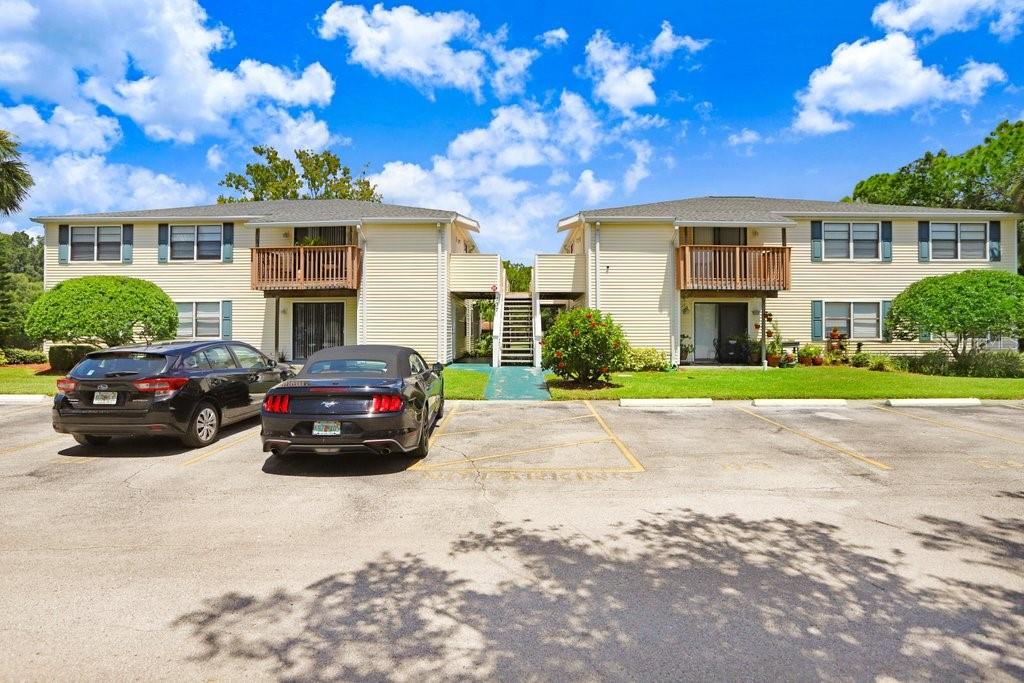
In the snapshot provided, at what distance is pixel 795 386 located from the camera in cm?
1493

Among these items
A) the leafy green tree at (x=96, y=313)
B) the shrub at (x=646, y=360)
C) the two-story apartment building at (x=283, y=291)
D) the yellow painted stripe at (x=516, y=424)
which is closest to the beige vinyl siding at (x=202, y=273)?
the two-story apartment building at (x=283, y=291)

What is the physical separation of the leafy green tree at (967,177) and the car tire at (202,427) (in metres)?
39.9

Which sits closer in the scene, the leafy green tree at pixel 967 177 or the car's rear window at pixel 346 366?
the car's rear window at pixel 346 366

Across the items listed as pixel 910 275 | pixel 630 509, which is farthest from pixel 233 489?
pixel 910 275

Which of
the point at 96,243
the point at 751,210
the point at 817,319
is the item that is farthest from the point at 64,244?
the point at 817,319

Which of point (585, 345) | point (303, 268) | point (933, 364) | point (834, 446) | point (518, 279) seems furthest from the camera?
point (518, 279)

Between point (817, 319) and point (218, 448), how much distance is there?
21.1 m

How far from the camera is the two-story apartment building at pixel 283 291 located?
2067 cm

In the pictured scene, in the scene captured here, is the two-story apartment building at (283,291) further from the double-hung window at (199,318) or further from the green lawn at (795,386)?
the green lawn at (795,386)

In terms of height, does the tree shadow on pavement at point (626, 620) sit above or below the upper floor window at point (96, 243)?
below

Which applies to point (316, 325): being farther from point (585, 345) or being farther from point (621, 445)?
point (621, 445)

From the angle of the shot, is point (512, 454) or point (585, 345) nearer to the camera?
point (512, 454)

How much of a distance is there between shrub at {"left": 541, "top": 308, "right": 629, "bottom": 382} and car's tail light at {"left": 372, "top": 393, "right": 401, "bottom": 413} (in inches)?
330

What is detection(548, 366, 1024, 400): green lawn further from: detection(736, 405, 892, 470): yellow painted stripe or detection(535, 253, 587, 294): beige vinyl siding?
detection(535, 253, 587, 294): beige vinyl siding
